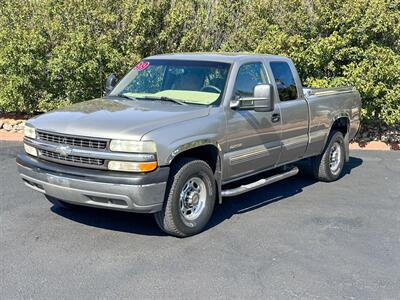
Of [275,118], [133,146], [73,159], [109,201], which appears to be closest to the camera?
[133,146]

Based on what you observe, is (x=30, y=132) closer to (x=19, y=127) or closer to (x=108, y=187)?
(x=108, y=187)

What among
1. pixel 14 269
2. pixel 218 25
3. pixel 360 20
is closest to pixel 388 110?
pixel 360 20

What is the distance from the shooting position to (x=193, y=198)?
541cm

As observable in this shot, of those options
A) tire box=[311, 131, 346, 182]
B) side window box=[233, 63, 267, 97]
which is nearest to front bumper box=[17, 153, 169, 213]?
side window box=[233, 63, 267, 97]

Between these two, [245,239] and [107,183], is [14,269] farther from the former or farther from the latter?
[245,239]

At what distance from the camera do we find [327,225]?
5.89 m

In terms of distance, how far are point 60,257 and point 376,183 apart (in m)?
5.16

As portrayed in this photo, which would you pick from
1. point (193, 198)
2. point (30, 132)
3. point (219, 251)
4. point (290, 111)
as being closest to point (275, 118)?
point (290, 111)

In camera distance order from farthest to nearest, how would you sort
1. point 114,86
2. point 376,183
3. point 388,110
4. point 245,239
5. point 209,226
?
point 388,110
point 376,183
point 114,86
point 209,226
point 245,239

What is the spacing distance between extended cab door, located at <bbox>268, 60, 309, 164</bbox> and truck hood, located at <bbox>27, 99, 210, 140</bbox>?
1.48 metres

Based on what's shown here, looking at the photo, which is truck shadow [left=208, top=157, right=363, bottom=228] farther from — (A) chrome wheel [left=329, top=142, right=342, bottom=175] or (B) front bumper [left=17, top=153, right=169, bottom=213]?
(B) front bumper [left=17, top=153, right=169, bottom=213]

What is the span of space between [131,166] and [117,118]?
0.62 meters

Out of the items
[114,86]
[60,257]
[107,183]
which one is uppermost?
[114,86]

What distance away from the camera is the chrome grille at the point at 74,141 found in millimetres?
4836
